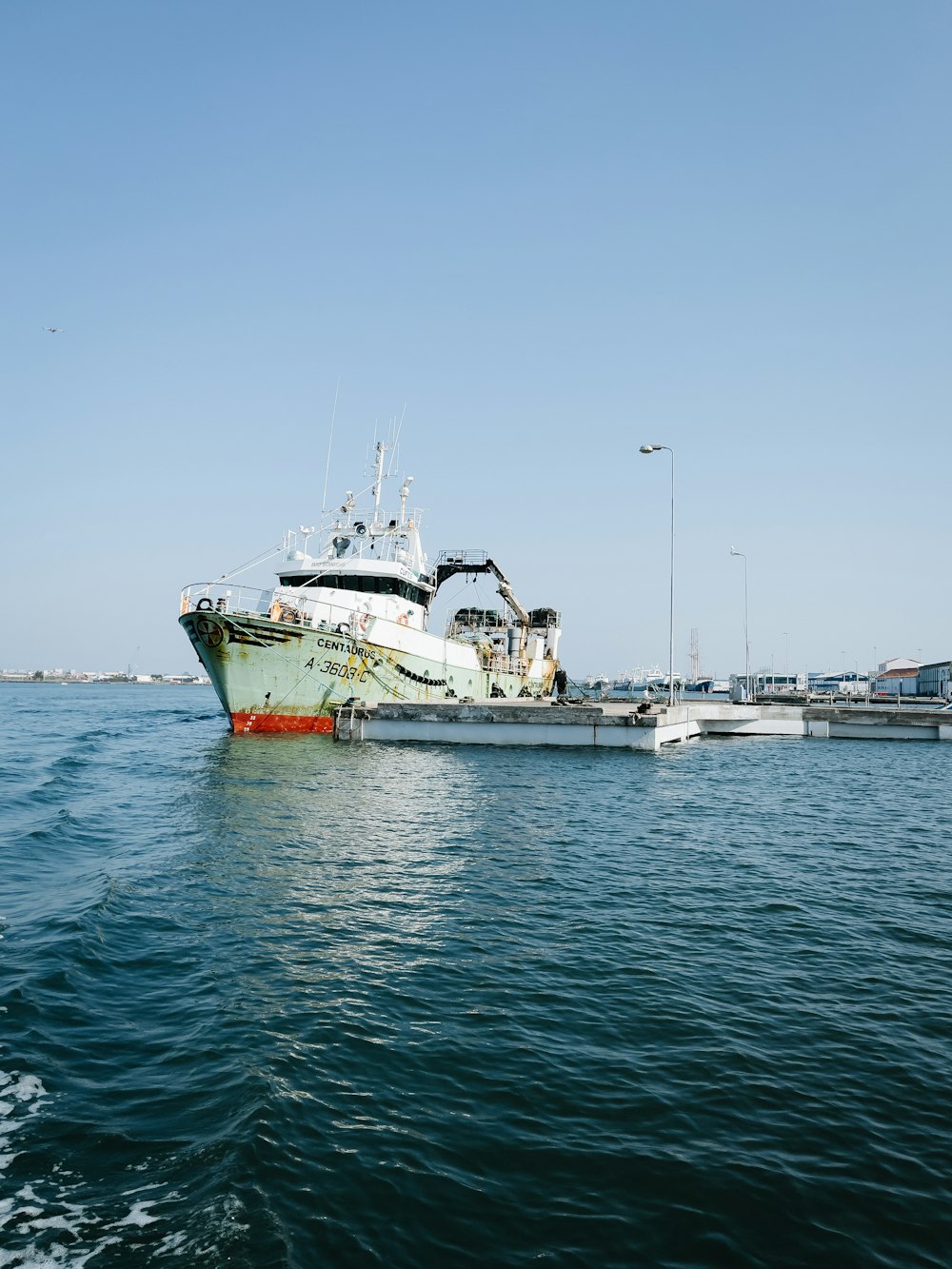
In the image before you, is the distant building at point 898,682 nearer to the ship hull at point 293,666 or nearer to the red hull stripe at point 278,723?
the ship hull at point 293,666

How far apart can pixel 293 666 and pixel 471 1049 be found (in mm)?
26599

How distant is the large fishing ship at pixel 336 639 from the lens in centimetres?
3095

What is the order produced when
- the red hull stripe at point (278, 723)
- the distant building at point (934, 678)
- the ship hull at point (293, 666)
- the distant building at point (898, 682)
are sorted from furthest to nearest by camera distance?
the distant building at point (898, 682) → the distant building at point (934, 678) → the red hull stripe at point (278, 723) → the ship hull at point (293, 666)

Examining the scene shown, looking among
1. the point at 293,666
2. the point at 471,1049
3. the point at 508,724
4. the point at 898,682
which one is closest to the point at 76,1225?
the point at 471,1049

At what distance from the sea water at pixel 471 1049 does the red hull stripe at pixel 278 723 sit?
17.3 meters

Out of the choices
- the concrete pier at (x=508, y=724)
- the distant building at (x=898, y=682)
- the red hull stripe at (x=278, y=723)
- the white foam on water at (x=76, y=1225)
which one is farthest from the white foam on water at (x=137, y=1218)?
the distant building at (x=898, y=682)

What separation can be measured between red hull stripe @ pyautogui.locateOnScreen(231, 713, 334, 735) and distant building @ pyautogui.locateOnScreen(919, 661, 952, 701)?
8201cm

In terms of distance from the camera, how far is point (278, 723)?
106ft

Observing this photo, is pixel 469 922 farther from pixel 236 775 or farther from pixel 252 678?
pixel 252 678

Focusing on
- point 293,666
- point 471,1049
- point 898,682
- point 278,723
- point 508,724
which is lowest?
point 471,1049

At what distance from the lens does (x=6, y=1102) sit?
5461 millimetres

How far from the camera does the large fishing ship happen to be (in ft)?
102

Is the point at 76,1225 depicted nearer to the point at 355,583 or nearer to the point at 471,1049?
the point at 471,1049

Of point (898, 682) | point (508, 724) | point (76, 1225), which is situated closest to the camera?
point (76, 1225)
